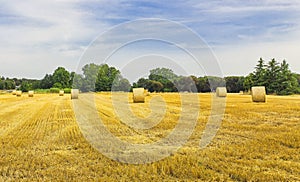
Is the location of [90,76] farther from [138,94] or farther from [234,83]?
[234,83]

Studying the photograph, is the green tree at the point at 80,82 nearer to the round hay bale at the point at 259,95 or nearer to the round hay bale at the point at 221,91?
the round hay bale at the point at 259,95

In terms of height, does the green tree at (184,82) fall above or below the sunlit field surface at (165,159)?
above

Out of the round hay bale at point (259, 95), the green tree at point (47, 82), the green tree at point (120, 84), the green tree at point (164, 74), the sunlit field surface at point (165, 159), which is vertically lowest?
the sunlit field surface at point (165, 159)

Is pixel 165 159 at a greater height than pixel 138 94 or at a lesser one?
lesser

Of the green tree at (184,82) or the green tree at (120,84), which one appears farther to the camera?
the green tree at (120,84)

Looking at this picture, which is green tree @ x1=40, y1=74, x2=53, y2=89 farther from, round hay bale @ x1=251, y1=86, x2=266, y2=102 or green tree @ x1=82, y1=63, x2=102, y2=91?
green tree @ x1=82, y1=63, x2=102, y2=91

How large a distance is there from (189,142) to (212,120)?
12.8 ft

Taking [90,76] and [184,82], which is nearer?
[184,82]

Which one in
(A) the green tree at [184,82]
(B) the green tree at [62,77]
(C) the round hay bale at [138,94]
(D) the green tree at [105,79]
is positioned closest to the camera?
(D) the green tree at [105,79]

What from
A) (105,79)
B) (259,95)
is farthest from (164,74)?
(259,95)

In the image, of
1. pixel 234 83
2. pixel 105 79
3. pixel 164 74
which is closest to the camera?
pixel 164 74

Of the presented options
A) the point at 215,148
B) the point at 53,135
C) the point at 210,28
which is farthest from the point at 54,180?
the point at 210,28

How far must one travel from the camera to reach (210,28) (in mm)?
16422

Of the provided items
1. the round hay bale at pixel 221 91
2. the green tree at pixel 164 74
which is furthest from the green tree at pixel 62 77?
the green tree at pixel 164 74
